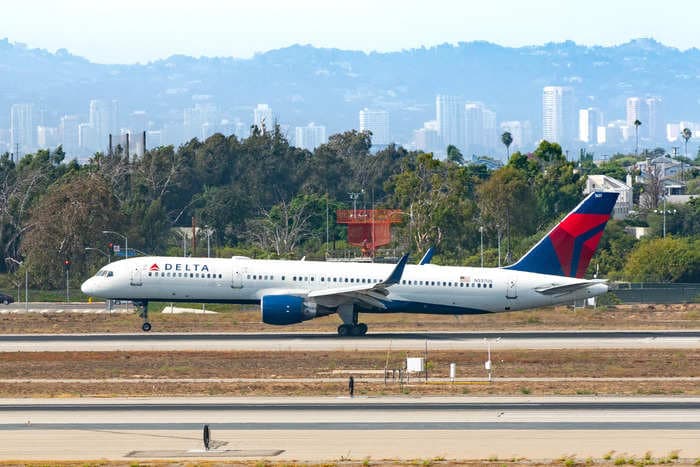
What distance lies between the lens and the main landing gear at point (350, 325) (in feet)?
188

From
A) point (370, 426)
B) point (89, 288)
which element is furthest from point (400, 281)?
point (370, 426)

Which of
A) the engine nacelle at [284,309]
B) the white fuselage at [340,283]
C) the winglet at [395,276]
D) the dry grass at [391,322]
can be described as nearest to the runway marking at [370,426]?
the winglet at [395,276]

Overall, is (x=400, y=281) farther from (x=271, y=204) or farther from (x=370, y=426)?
(x=271, y=204)

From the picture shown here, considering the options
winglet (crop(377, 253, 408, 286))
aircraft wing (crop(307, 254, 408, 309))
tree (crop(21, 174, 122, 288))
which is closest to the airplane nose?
aircraft wing (crop(307, 254, 408, 309))

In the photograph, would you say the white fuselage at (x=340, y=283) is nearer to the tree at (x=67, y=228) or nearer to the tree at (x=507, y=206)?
the tree at (x=67, y=228)

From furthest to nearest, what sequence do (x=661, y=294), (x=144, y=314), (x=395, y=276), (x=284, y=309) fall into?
1. (x=661, y=294)
2. (x=144, y=314)
3. (x=284, y=309)
4. (x=395, y=276)

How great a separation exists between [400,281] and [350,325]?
9.79ft

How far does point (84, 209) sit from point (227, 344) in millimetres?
49088

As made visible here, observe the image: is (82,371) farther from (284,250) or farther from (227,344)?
(284,250)

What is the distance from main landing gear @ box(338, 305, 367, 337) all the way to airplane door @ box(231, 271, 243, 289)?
4562 millimetres

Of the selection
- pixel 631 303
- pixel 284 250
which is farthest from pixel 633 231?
pixel 631 303

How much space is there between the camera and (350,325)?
189 ft

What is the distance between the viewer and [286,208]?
127 m

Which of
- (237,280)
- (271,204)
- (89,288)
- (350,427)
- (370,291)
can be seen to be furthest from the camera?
(271,204)
